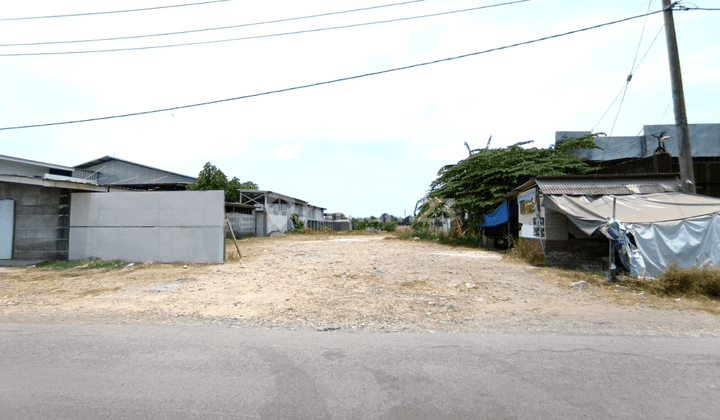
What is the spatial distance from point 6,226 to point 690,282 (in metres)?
20.8

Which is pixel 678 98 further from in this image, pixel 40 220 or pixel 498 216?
pixel 40 220

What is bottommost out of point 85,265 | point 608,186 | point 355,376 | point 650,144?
point 355,376

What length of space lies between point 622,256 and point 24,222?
63.6 ft

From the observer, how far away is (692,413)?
2.78 metres

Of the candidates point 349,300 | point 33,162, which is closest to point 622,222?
point 349,300

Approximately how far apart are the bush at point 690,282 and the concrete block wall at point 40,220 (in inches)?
713

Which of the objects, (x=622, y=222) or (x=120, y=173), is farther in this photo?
(x=120, y=173)

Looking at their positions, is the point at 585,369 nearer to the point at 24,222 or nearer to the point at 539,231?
the point at 539,231

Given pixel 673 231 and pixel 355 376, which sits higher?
pixel 673 231

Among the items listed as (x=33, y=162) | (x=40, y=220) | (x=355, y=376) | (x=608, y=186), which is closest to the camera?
(x=355, y=376)

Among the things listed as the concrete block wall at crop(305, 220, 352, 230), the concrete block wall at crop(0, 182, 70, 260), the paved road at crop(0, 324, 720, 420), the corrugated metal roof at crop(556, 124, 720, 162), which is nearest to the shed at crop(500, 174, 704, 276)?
the paved road at crop(0, 324, 720, 420)

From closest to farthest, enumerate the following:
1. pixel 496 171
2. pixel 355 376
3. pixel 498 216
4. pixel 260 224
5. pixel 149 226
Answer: pixel 355 376, pixel 149 226, pixel 498 216, pixel 496 171, pixel 260 224

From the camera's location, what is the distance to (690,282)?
708 cm

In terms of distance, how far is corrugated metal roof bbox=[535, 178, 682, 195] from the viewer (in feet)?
36.1
